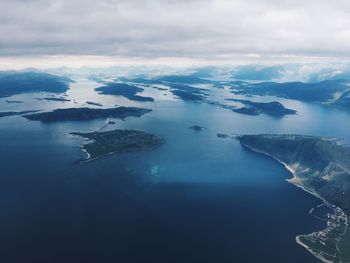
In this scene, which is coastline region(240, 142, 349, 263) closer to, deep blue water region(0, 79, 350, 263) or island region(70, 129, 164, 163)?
deep blue water region(0, 79, 350, 263)

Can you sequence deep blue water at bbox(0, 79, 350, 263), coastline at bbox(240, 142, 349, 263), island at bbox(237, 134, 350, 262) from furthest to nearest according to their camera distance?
island at bbox(237, 134, 350, 262) < coastline at bbox(240, 142, 349, 263) < deep blue water at bbox(0, 79, 350, 263)

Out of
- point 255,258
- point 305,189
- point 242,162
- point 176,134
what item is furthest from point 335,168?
point 176,134

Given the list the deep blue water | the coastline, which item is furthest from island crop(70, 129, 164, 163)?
the coastline

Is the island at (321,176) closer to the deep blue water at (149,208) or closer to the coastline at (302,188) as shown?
the coastline at (302,188)

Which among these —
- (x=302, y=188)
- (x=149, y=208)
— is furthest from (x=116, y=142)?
(x=302, y=188)

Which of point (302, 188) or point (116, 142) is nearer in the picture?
point (302, 188)

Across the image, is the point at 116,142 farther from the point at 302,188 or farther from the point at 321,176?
the point at 321,176

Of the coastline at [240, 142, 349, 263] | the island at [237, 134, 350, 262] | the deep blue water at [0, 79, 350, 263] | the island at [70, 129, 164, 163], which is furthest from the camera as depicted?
the island at [70, 129, 164, 163]

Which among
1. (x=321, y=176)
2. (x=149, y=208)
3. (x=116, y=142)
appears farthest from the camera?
(x=116, y=142)
